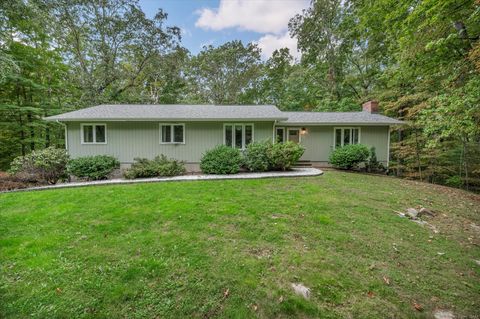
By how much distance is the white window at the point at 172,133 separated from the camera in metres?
11.0

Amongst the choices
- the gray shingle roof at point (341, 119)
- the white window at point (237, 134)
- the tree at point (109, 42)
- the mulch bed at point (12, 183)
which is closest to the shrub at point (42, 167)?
the mulch bed at point (12, 183)

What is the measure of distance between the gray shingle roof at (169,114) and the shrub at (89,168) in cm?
222

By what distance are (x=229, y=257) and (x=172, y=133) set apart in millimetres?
8800

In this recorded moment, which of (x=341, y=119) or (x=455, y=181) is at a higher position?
(x=341, y=119)

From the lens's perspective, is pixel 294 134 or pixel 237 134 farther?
pixel 294 134

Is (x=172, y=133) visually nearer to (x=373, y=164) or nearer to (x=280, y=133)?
(x=280, y=133)

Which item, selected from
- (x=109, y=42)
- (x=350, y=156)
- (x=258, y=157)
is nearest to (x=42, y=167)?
(x=258, y=157)

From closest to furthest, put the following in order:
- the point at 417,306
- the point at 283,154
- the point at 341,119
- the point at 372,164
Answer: the point at 417,306 → the point at 283,154 → the point at 372,164 → the point at 341,119

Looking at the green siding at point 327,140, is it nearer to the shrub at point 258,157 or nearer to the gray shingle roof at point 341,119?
the gray shingle roof at point 341,119

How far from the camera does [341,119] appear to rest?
12586 mm

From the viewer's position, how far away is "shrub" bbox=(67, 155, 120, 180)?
9.00 meters

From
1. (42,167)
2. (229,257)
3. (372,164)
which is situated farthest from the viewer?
(372,164)

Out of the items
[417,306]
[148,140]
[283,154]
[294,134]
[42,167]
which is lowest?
[417,306]

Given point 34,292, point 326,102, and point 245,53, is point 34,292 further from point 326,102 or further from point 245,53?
point 245,53
